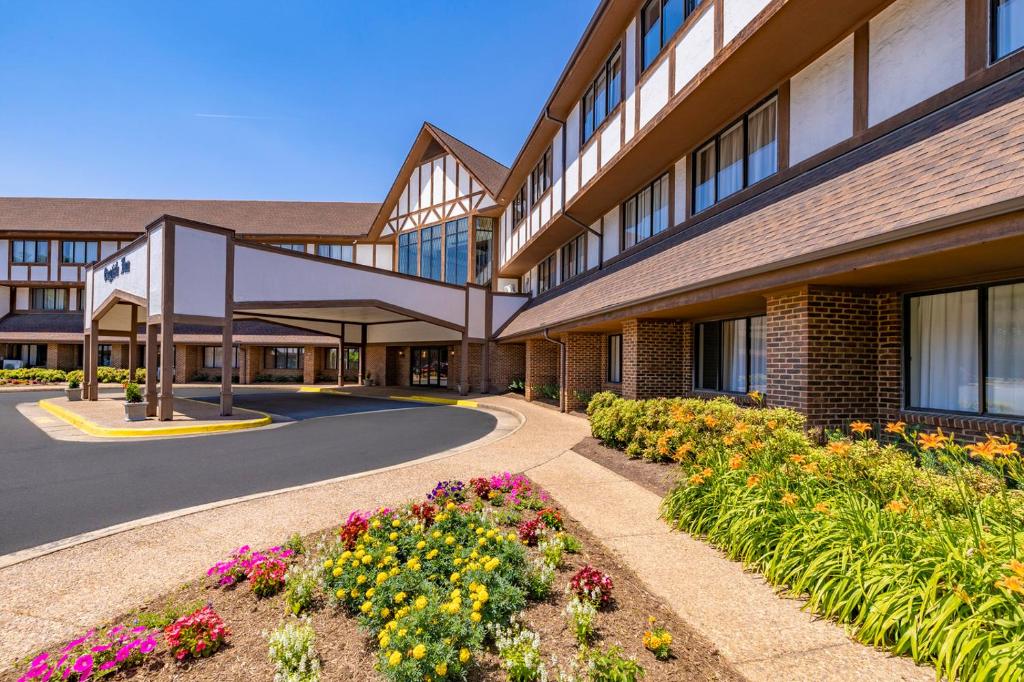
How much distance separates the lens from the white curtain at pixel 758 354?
950 centimetres

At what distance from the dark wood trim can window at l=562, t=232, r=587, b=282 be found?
10.5 meters

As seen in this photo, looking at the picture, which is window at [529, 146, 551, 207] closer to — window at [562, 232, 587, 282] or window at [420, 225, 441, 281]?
window at [562, 232, 587, 282]

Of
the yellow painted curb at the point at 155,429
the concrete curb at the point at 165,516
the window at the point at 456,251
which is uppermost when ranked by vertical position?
the window at the point at 456,251

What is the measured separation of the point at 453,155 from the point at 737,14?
2024 cm

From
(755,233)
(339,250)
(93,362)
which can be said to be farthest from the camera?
(339,250)

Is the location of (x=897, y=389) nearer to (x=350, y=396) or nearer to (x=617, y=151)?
(x=617, y=151)

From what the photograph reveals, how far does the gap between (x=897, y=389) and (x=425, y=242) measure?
25.4 metres

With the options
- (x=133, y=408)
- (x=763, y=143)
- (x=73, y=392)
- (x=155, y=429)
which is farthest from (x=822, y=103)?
(x=73, y=392)

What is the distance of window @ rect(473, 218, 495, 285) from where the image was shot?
26656 mm

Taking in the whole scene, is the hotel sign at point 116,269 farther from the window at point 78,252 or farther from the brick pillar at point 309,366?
the window at point 78,252

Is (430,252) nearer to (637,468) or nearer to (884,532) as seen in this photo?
(637,468)

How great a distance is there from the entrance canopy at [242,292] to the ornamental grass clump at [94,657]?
475 inches

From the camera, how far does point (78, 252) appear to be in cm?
3319

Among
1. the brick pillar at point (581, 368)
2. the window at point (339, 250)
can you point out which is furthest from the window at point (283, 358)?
the brick pillar at point (581, 368)
